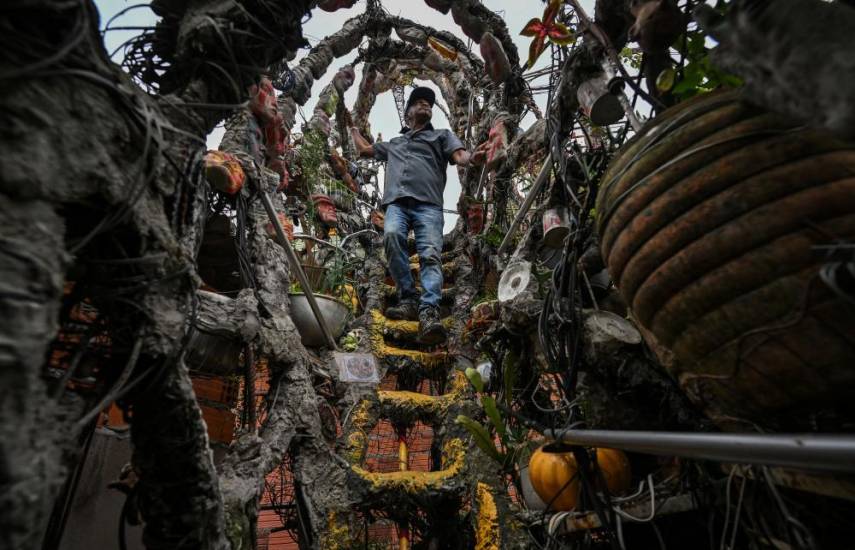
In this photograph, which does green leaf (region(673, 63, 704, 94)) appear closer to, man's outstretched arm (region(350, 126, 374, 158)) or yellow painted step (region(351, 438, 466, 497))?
yellow painted step (region(351, 438, 466, 497))

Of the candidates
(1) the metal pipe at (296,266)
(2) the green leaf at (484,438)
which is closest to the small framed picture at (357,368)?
(1) the metal pipe at (296,266)

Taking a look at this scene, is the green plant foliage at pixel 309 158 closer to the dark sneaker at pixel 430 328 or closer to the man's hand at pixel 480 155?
the man's hand at pixel 480 155

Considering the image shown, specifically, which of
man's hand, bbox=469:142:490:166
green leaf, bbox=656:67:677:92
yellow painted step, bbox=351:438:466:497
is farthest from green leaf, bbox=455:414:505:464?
man's hand, bbox=469:142:490:166

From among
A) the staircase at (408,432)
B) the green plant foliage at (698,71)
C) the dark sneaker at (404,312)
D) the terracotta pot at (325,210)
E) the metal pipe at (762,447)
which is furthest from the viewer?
the terracotta pot at (325,210)

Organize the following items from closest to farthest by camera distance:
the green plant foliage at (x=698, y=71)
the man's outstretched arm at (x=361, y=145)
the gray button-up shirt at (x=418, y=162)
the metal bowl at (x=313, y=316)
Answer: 1. the green plant foliage at (x=698, y=71)
2. the metal bowl at (x=313, y=316)
3. the gray button-up shirt at (x=418, y=162)
4. the man's outstretched arm at (x=361, y=145)

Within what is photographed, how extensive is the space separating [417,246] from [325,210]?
2252mm

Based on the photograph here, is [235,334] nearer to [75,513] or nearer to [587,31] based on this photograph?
[75,513]

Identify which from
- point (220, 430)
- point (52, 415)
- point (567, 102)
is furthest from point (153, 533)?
point (567, 102)

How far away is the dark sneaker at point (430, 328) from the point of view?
3.75 meters

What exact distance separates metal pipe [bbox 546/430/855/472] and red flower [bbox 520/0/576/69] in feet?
6.13

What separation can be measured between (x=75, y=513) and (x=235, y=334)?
1.02 meters

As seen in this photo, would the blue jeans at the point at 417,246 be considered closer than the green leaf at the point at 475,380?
No

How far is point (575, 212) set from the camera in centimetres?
197

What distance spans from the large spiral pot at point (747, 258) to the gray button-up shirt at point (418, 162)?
362 centimetres
